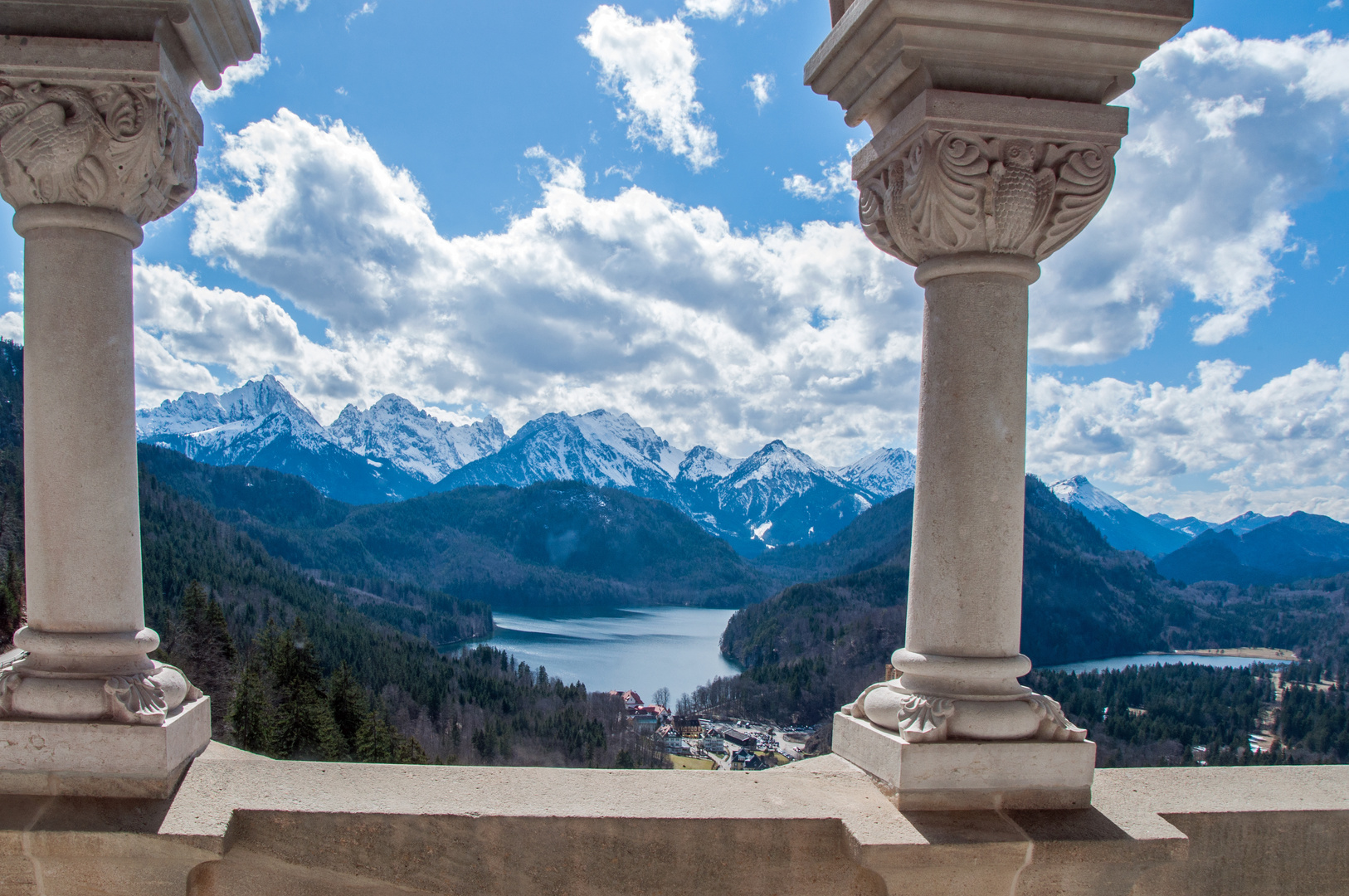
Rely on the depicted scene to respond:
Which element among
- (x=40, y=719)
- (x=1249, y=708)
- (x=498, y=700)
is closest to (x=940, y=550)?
(x=40, y=719)

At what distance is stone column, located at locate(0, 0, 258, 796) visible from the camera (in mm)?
4496

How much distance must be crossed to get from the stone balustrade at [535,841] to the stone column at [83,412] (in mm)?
272

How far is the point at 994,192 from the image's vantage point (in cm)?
480

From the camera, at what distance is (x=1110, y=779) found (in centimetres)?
527

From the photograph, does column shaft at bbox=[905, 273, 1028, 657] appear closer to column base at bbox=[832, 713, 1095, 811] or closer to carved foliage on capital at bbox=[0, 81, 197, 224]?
column base at bbox=[832, 713, 1095, 811]

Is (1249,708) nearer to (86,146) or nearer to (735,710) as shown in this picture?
(735,710)

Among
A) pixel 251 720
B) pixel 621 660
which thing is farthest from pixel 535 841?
pixel 621 660

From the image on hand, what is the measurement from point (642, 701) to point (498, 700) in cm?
2553

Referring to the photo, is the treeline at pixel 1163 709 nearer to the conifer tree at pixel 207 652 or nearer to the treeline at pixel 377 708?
the treeline at pixel 377 708

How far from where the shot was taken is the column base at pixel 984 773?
15.1ft

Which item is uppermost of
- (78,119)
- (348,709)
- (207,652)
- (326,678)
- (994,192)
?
(78,119)

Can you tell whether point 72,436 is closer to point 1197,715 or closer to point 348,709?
point 348,709

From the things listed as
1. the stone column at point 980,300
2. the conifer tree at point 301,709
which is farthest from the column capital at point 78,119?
the conifer tree at point 301,709

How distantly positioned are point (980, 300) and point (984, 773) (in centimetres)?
265
